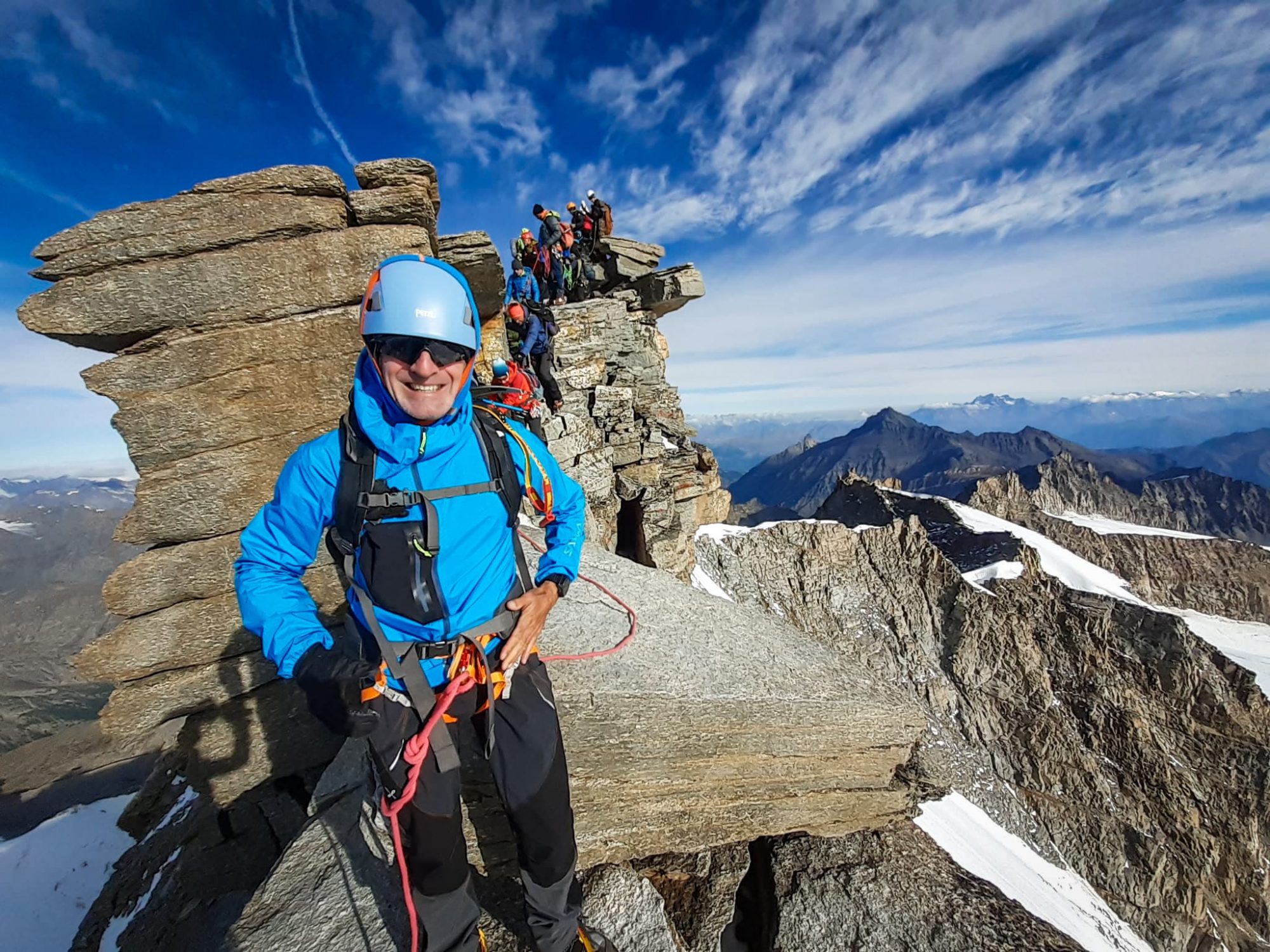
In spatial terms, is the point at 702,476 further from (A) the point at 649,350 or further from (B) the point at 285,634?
(B) the point at 285,634

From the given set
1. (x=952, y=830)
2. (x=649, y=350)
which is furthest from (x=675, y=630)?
(x=649, y=350)

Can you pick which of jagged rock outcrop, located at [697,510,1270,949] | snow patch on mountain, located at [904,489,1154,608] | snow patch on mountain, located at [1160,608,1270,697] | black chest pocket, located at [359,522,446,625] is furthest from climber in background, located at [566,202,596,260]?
snow patch on mountain, located at [1160,608,1270,697]

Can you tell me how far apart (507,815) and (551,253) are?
2700 centimetres

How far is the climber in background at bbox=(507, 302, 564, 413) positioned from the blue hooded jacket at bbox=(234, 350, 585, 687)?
14656 millimetres

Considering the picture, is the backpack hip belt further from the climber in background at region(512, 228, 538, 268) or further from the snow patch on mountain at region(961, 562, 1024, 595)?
the snow patch on mountain at region(961, 562, 1024, 595)

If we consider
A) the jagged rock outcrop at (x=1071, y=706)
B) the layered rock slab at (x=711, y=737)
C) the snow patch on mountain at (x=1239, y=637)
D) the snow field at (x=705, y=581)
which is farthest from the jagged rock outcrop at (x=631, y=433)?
the snow patch on mountain at (x=1239, y=637)

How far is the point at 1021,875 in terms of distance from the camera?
A: 12.4 m

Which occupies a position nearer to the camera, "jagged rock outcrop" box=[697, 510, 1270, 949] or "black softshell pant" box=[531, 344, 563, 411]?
"black softshell pant" box=[531, 344, 563, 411]

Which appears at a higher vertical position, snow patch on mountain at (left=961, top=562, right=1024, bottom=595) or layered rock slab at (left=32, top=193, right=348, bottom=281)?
layered rock slab at (left=32, top=193, right=348, bottom=281)

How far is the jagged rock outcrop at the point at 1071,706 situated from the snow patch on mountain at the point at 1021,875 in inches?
458

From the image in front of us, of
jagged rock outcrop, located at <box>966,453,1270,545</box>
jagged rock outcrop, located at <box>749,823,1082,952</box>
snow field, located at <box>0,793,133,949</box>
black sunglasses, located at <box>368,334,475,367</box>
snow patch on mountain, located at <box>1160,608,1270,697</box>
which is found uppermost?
black sunglasses, located at <box>368,334,475,367</box>

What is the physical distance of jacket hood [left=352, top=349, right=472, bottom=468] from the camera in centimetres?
338

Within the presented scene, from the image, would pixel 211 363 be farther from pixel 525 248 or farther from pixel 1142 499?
pixel 1142 499

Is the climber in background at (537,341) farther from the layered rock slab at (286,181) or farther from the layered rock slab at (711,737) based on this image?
the layered rock slab at (711,737)
